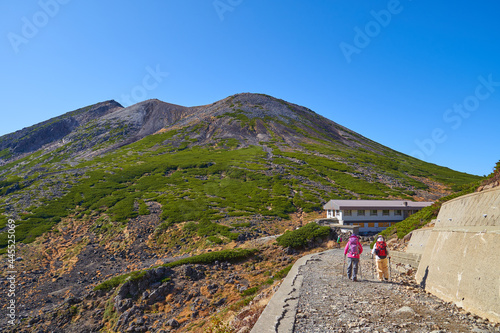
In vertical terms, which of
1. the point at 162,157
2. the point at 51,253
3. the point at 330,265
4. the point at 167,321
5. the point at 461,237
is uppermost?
the point at 162,157

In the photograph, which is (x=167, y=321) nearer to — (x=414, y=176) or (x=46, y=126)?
(x=414, y=176)

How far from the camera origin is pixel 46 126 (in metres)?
149

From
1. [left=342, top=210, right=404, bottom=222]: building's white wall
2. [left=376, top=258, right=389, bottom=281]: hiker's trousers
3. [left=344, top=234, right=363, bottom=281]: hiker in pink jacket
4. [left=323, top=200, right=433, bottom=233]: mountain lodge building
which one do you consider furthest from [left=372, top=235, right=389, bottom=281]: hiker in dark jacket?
[left=342, top=210, right=404, bottom=222]: building's white wall

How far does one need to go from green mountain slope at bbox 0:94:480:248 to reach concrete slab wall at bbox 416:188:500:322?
34255 mm

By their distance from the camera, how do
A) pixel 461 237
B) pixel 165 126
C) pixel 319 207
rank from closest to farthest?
1. pixel 461 237
2. pixel 319 207
3. pixel 165 126

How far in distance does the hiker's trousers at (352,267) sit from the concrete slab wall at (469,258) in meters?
2.56

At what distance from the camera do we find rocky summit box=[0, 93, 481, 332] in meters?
20.9

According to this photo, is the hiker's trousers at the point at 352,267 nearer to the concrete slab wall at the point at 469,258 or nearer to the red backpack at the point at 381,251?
A: the red backpack at the point at 381,251

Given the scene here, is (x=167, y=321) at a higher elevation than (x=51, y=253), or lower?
higher

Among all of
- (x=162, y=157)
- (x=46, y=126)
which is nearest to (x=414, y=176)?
(x=162, y=157)

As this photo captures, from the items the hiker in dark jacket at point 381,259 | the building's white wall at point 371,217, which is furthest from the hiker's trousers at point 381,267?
the building's white wall at point 371,217

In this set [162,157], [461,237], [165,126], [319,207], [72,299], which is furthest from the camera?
[165,126]

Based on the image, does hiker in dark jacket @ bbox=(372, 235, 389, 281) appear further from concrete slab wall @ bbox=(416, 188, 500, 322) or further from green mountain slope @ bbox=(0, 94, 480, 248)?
green mountain slope @ bbox=(0, 94, 480, 248)

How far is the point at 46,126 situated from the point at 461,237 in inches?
7189
